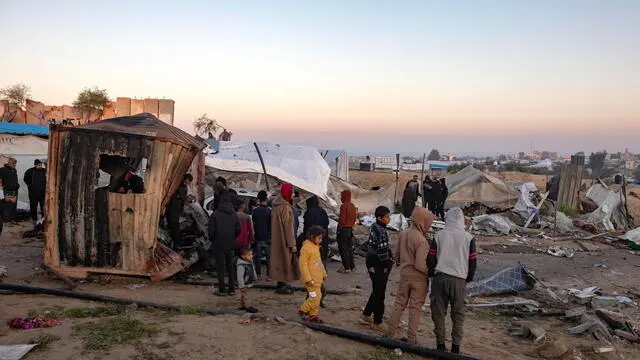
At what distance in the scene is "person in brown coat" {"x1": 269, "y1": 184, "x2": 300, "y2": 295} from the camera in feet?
25.2

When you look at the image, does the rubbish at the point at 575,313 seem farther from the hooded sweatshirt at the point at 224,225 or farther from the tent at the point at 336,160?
the tent at the point at 336,160

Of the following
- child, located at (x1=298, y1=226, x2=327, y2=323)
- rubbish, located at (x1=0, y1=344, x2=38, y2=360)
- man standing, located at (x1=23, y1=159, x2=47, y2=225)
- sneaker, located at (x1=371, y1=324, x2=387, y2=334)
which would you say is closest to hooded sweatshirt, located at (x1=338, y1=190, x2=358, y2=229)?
sneaker, located at (x1=371, y1=324, x2=387, y2=334)

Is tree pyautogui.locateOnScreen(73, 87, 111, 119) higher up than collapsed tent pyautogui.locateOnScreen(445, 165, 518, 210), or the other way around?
tree pyautogui.locateOnScreen(73, 87, 111, 119)

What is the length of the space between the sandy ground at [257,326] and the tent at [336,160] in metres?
15.4

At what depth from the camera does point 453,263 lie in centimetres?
528

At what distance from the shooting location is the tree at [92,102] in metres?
35.2

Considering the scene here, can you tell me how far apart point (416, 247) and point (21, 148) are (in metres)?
15.0

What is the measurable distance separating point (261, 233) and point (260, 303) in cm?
156

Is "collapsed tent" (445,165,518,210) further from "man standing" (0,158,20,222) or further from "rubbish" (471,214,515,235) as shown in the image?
"man standing" (0,158,20,222)

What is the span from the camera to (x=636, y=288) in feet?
32.3

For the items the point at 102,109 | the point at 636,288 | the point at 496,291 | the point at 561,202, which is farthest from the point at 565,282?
the point at 102,109

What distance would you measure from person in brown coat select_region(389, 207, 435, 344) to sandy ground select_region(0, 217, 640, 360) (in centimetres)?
54

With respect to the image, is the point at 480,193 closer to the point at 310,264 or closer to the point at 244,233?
the point at 244,233

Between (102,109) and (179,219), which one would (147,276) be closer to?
(179,219)
